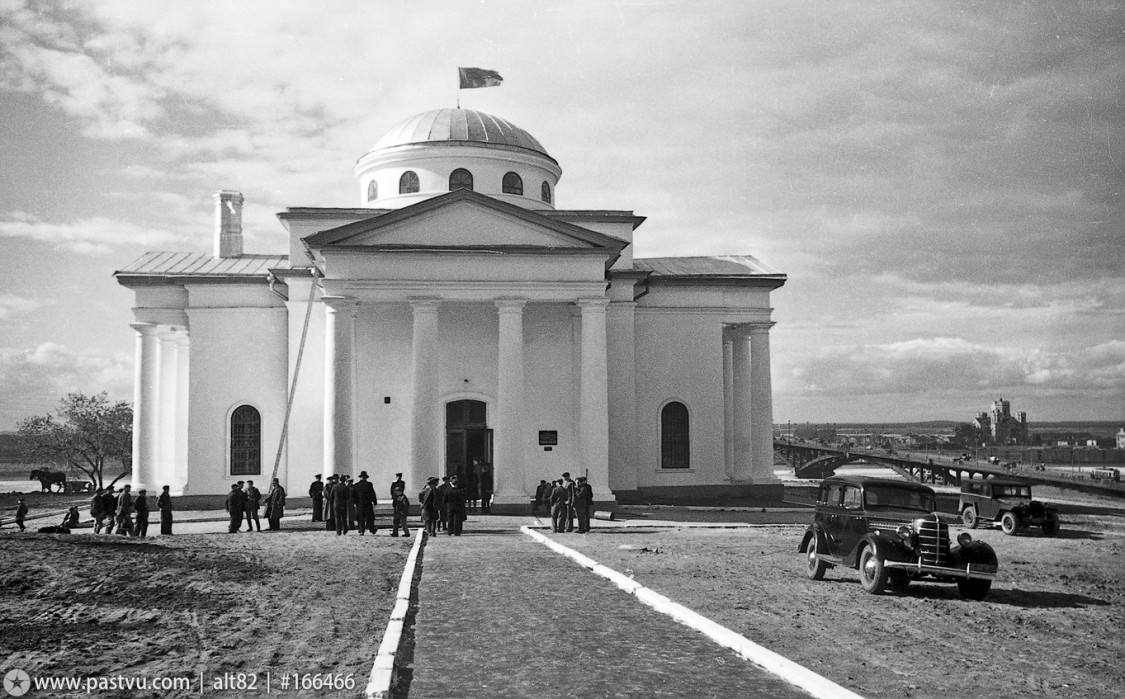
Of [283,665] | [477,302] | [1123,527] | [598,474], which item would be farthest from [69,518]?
[1123,527]

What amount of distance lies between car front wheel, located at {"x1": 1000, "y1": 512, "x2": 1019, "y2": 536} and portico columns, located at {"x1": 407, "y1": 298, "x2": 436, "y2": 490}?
47.8 feet

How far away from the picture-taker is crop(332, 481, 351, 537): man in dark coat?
880 inches

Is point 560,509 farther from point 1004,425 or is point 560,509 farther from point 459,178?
point 459,178

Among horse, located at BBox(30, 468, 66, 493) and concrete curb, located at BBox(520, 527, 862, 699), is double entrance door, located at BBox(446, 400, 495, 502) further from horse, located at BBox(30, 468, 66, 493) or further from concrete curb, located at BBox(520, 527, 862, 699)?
horse, located at BBox(30, 468, 66, 493)

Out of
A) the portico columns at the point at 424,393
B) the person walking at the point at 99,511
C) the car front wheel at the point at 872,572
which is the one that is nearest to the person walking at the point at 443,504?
the portico columns at the point at 424,393

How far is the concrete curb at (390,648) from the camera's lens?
24.4 feet

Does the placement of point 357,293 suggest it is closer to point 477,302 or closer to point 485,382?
point 477,302

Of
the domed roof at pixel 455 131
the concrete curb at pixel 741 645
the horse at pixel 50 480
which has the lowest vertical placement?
the horse at pixel 50 480

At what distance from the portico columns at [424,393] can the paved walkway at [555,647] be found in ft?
43.5

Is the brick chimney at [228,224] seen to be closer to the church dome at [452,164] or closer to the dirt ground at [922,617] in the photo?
the church dome at [452,164]

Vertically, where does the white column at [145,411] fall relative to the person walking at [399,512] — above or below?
above

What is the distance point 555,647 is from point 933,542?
602 cm

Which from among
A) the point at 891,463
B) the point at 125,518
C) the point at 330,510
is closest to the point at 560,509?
the point at 330,510

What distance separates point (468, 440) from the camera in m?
31.5
